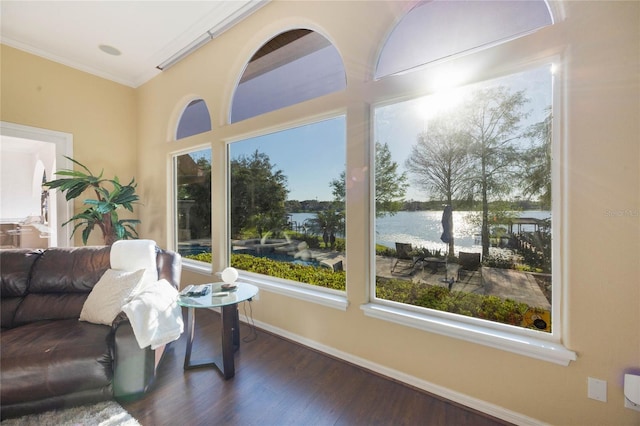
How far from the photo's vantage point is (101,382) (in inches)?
62.7

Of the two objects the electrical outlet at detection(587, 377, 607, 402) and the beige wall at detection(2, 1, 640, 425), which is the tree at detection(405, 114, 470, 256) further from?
the electrical outlet at detection(587, 377, 607, 402)

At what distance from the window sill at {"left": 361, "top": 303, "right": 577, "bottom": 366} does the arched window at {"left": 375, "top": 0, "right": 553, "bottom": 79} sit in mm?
1956

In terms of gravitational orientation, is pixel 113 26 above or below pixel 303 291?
above

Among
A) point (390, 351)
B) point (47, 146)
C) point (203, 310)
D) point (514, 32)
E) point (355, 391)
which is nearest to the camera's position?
point (514, 32)

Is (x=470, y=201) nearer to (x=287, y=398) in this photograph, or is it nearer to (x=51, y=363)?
(x=287, y=398)

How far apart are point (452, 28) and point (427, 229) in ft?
5.00

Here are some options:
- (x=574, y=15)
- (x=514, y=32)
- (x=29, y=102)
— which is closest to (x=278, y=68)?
(x=514, y=32)

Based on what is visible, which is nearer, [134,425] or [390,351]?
[134,425]

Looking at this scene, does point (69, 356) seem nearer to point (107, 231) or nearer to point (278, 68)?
point (107, 231)

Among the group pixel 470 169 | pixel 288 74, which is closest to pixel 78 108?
pixel 288 74

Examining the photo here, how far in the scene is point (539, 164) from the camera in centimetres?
157

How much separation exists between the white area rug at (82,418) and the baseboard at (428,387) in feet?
4.39

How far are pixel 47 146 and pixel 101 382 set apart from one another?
396 centimetres

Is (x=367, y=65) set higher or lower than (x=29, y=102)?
lower
